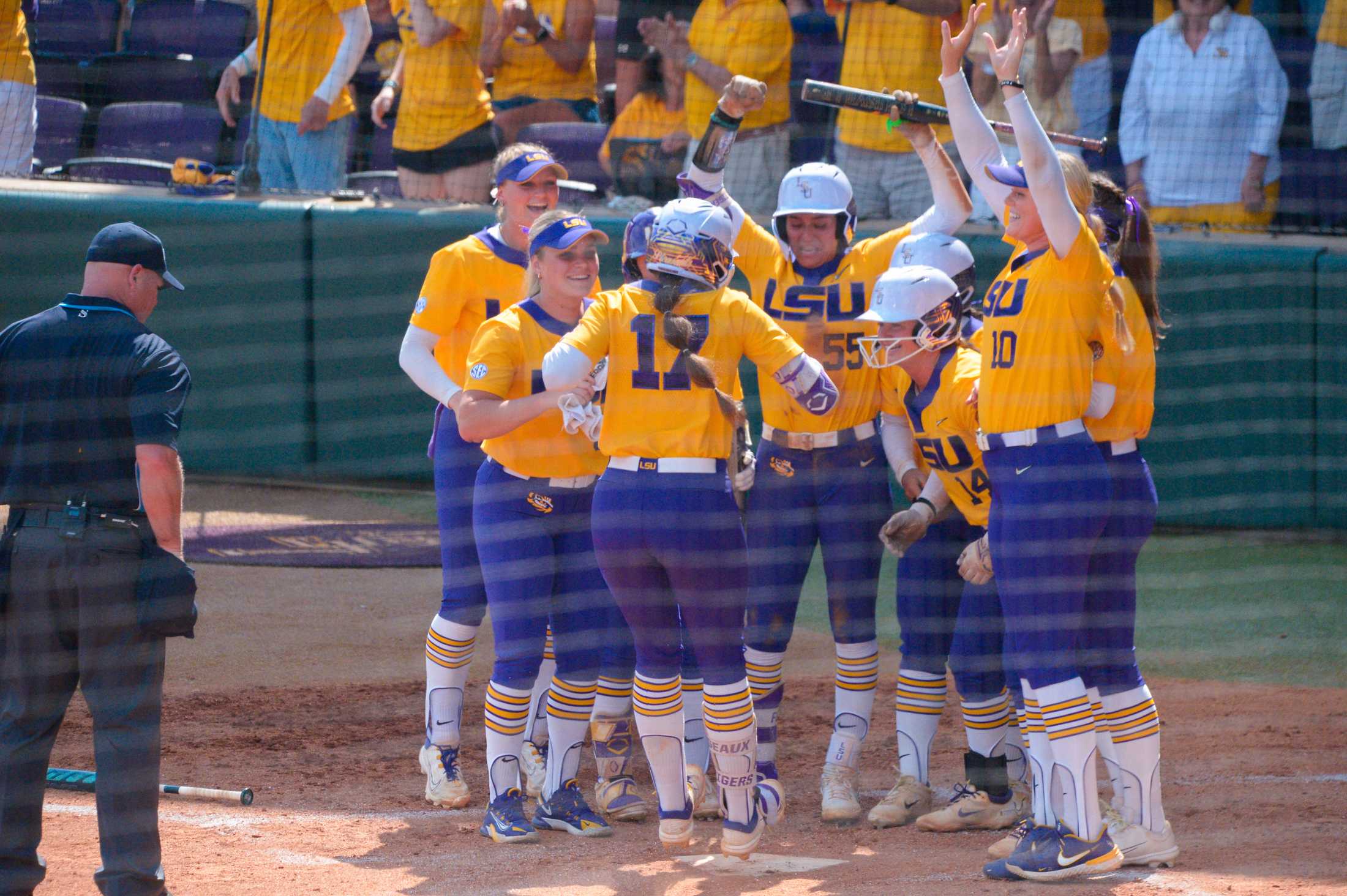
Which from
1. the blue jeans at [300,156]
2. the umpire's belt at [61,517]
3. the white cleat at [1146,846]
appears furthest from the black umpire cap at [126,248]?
the blue jeans at [300,156]

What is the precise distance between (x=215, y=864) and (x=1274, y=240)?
6.11 m

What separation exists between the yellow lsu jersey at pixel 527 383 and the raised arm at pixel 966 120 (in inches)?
47.8

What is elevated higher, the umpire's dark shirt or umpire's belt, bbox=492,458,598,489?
the umpire's dark shirt

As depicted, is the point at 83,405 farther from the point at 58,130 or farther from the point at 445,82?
the point at 58,130

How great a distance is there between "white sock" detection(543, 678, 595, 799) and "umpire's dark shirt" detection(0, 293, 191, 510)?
139 cm

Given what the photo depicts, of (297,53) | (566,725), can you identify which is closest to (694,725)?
(566,725)

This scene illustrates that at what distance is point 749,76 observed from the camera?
28.2 ft

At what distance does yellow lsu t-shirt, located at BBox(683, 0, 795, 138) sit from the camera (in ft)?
27.8

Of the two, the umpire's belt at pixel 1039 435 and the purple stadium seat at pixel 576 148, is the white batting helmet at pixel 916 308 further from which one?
the purple stadium seat at pixel 576 148

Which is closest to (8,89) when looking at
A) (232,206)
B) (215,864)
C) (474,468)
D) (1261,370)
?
(232,206)

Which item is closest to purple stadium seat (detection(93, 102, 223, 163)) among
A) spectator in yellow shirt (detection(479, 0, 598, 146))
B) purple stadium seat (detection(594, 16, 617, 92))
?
spectator in yellow shirt (detection(479, 0, 598, 146))

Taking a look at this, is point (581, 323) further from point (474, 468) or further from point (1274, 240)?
point (1274, 240)

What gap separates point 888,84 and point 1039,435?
15.0ft

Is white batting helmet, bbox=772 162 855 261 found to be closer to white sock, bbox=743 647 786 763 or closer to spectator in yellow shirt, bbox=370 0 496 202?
white sock, bbox=743 647 786 763
